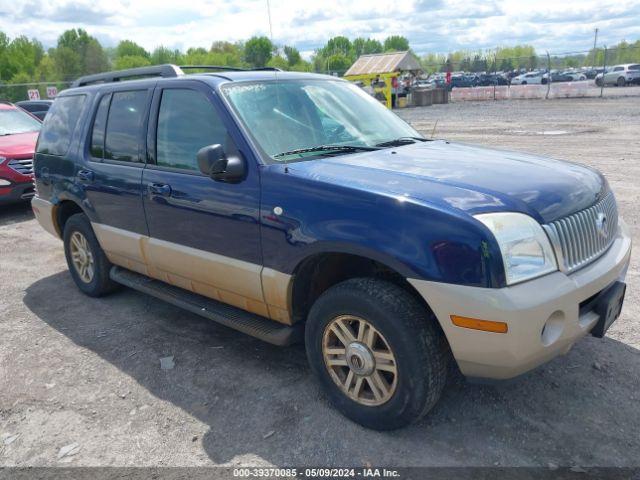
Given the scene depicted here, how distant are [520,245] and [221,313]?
208cm

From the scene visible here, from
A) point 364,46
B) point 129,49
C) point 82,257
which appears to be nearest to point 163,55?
point 129,49

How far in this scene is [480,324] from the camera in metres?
2.60

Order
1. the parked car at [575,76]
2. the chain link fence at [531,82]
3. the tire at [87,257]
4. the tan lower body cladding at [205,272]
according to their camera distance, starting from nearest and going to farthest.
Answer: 1. the tan lower body cladding at [205,272]
2. the tire at [87,257]
3. the chain link fence at [531,82]
4. the parked car at [575,76]

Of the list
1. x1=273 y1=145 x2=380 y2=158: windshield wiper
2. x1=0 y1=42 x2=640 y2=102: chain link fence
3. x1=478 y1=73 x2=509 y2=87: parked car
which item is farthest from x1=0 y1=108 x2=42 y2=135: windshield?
x1=478 y1=73 x2=509 y2=87: parked car

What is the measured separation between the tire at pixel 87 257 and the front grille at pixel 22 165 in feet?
14.6

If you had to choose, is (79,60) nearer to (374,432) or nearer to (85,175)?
(85,175)

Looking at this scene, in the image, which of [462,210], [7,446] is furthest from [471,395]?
[7,446]

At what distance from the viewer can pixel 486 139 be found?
15617 millimetres

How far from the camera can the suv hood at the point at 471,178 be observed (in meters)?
2.80

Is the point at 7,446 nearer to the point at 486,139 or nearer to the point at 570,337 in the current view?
the point at 570,337

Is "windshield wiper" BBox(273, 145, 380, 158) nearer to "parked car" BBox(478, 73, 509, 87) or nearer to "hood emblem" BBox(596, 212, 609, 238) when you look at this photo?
"hood emblem" BBox(596, 212, 609, 238)

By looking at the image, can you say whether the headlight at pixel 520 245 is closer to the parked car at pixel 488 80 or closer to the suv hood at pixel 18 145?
the suv hood at pixel 18 145

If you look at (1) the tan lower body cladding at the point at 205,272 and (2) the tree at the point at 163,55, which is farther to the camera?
(2) the tree at the point at 163,55

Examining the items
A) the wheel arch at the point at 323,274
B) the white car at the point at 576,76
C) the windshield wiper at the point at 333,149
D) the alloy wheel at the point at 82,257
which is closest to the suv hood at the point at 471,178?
the windshield wiper at the point at 333,149
